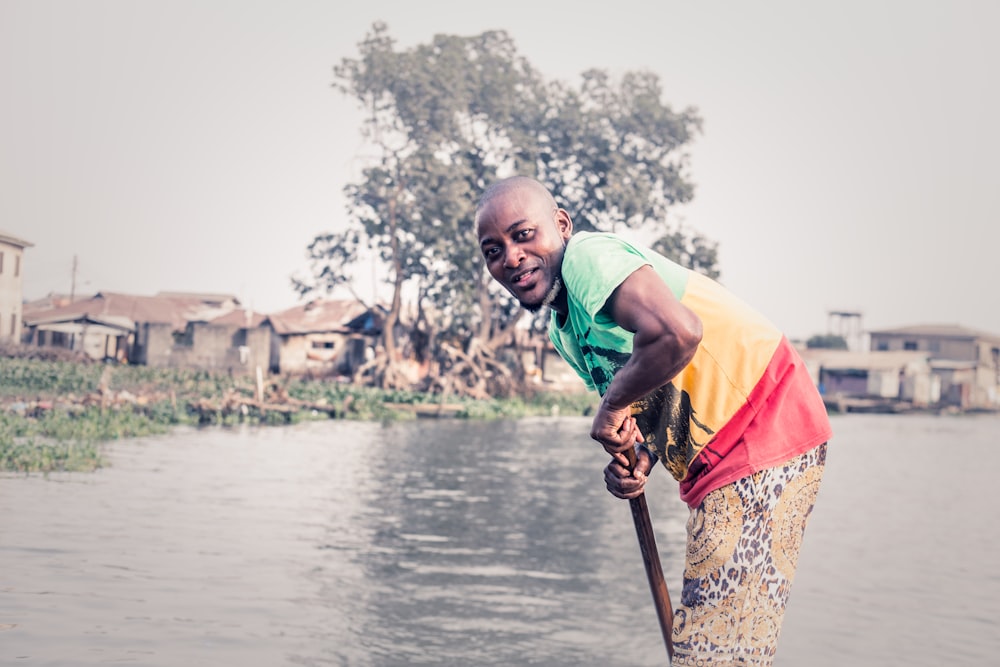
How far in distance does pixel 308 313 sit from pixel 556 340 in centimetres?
3939

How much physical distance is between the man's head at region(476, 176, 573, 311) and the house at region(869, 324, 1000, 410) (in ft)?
198

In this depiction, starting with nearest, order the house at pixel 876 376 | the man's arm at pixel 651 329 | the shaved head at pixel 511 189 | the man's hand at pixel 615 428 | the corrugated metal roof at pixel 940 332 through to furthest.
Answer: the man's arm at pixel 651 329
the man's hand at pixel 615 428
the shaved head at pixel 511 189
the house at pixel 876 376
the corrugated metal roof at pixel 940 332

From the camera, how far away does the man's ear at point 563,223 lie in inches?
103

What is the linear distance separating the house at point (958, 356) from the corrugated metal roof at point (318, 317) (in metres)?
32.9

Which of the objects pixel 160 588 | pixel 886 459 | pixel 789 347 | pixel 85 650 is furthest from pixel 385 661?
pixel 886 459

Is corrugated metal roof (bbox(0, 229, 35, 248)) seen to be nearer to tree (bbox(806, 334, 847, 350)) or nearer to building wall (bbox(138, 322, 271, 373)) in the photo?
building wall (bbox(138, 322, 271, 373))

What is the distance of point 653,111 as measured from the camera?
39500mm

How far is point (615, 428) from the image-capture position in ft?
8.03

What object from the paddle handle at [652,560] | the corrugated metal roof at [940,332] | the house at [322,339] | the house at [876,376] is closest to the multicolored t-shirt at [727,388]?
the paddle handle at [652,560]

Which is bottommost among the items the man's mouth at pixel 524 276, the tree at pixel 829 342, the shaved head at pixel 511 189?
the man's mouth at pixel 524 276

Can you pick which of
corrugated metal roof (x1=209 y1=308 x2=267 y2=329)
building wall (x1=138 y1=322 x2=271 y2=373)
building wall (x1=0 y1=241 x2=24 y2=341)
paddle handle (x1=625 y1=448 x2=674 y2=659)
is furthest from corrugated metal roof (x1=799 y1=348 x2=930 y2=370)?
paddle handle (x1=625 y1=448 x2=674 y2=659)

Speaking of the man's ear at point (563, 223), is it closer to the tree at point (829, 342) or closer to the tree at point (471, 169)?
the tree at point (471, 169)

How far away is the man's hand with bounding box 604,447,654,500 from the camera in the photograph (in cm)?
267

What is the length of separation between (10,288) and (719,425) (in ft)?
67.2
